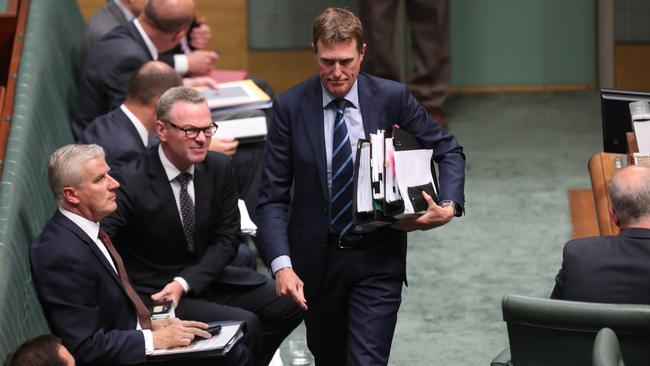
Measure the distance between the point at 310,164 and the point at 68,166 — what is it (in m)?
0.76

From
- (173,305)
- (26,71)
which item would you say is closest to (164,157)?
(173,305)

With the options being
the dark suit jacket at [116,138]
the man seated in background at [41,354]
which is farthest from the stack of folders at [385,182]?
the dark suit jacket at [116,138]

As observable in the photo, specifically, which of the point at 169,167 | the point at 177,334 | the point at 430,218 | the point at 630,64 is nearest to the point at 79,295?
the point at 177,334

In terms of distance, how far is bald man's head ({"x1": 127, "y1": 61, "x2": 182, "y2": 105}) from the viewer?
5211 millimetres

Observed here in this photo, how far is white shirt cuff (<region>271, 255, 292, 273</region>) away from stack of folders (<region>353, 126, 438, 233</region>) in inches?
10.2

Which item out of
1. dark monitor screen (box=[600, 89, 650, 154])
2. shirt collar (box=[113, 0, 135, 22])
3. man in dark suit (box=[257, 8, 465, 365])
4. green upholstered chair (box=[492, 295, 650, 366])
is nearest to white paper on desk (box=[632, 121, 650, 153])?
dark monitor screen (box=[600, 89, 650, 154])

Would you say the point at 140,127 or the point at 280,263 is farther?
the point at 140,127

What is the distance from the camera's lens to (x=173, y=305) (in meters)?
4.46

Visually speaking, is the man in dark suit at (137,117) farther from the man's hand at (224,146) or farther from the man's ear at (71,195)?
the man's ear at (71,195)

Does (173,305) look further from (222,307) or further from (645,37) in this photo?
(645,37)

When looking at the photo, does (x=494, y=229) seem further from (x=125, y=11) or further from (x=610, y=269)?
(x=610, y=269)

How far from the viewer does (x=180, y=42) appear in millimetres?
6582

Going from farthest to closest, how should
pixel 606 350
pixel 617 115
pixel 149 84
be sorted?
pixel 149 84, pixel 617 115, pixel 606 350

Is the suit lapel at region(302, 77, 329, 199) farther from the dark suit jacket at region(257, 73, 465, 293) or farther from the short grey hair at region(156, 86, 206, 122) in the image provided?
the short grey hair at region(156, 86, 206, 122)
